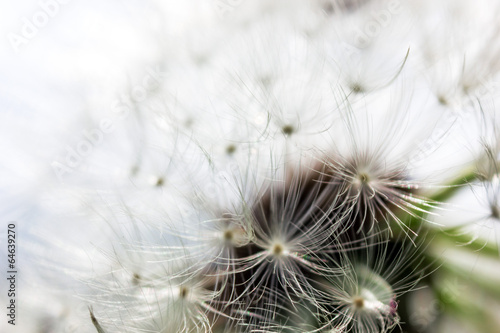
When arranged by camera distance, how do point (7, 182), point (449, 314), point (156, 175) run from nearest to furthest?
point (449, 314), point (156, 175), point (7, 182)

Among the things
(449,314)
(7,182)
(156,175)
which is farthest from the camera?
(7,182)

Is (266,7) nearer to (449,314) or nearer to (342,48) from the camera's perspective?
(342,48)

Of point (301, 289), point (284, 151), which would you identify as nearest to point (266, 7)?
point (284, 151)

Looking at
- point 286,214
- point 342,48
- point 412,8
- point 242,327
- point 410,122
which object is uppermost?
point 412,8

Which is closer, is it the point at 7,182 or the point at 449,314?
the point at 449,314

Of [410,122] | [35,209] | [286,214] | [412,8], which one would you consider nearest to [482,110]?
[410,122]

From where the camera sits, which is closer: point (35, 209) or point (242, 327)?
point (242, 327)

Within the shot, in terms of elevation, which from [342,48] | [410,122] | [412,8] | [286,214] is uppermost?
[412,8]

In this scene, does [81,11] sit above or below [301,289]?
above

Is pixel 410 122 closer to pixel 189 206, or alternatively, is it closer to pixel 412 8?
pixel 412 8
